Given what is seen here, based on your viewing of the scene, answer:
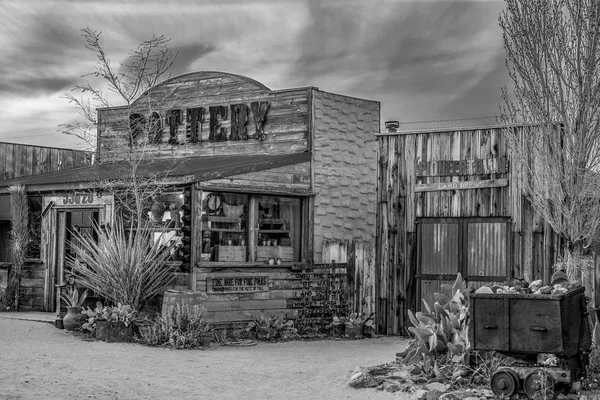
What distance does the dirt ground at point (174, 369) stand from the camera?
9.62 m

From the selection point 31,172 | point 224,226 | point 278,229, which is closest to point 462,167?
point 278,229

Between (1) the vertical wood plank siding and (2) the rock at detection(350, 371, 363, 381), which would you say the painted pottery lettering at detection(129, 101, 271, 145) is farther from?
(2) the rock at detection(350, 371, 363, 381)

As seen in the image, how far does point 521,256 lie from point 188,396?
25.8ft

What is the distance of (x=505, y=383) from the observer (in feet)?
29.9

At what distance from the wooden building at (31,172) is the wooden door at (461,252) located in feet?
27.3

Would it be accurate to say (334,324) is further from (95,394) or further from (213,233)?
(95,394)

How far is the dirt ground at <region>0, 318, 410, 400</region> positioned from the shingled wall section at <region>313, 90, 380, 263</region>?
3.46 meters

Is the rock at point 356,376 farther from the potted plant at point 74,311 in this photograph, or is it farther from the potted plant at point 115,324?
the potted plant at point 74,311

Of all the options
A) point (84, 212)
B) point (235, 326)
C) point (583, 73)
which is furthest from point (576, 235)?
point (84, 212)

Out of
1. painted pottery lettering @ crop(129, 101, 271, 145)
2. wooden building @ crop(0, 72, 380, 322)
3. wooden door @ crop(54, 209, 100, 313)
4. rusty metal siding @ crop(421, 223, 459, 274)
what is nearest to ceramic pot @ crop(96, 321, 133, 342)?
wooden building @ crop(0, 72, 380, 322)

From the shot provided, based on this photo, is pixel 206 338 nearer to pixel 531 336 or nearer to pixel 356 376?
pixel 356 376

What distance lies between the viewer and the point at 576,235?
1252 centimetres

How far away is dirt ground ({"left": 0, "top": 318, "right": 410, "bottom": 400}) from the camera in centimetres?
962

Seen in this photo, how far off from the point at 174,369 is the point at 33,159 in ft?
52.4
